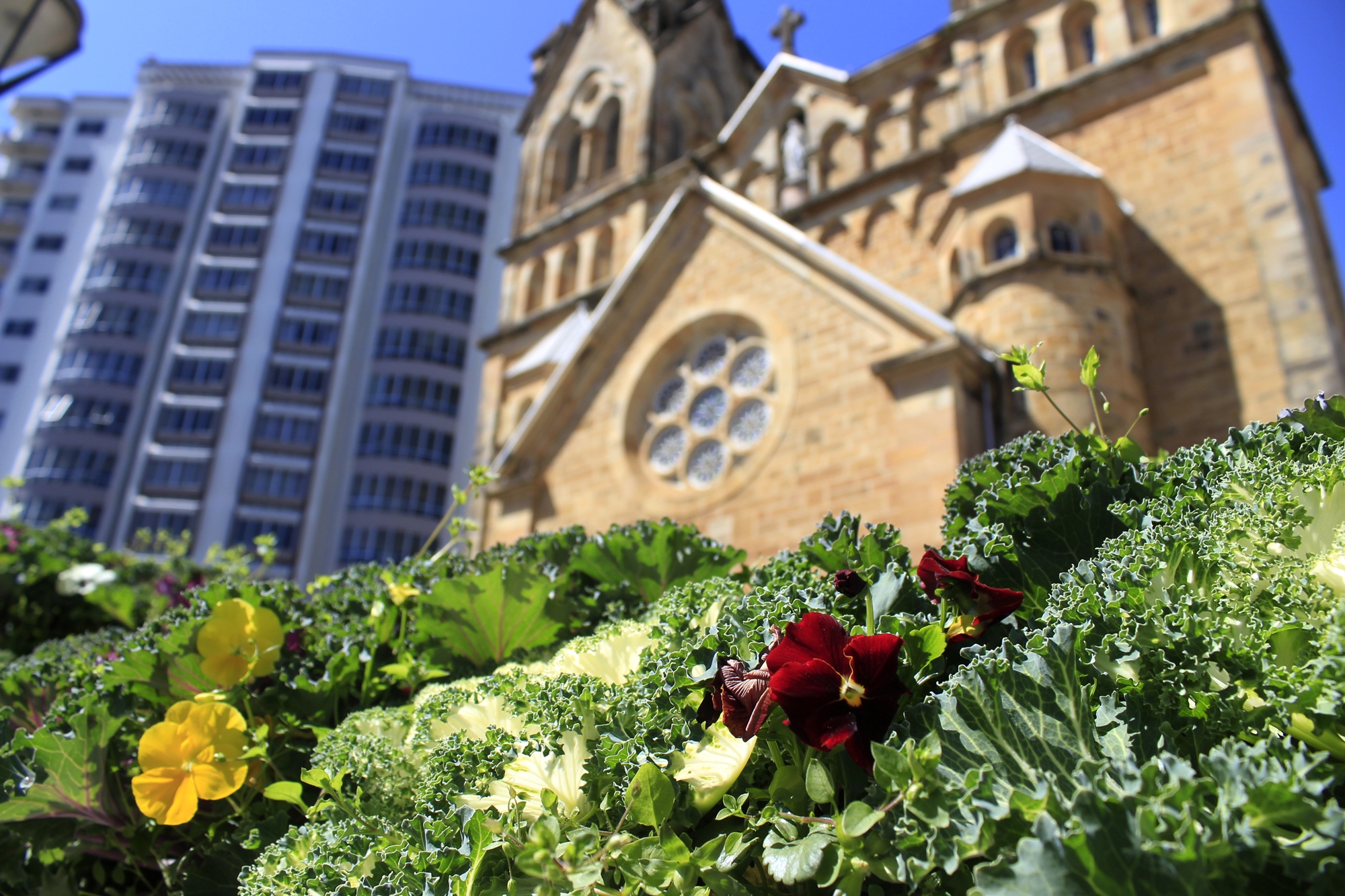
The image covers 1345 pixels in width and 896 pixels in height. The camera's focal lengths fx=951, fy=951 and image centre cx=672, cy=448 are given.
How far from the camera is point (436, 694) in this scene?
6.80ft

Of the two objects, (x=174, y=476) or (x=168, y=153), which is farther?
(x=168, y=153)

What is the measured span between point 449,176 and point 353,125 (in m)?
7.55

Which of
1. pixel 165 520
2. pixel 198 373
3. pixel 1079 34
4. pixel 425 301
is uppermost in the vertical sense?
pixel 425 301

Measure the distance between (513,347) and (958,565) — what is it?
20705 millimetres

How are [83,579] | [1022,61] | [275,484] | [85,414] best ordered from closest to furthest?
[83,579]
[1022,61]
[275,484]
[85,414]

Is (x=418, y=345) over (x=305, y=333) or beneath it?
beneath

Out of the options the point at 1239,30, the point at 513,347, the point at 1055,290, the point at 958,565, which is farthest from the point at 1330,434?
the point at 513,347

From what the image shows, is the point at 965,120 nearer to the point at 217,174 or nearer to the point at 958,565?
the point at 958,565

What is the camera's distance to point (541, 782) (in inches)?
60.8

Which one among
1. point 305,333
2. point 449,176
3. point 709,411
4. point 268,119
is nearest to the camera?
point 709,411

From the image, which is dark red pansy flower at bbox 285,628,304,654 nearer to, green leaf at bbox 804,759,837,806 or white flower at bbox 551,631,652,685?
white flower at bbox 551,631,652,685

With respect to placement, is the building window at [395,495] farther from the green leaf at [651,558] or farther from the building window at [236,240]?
the green leaf at [651,558]

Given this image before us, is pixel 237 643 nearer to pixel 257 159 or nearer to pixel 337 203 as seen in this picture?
pixel 337 203

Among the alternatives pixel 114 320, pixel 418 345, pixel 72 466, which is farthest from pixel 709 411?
pixel 114 320
